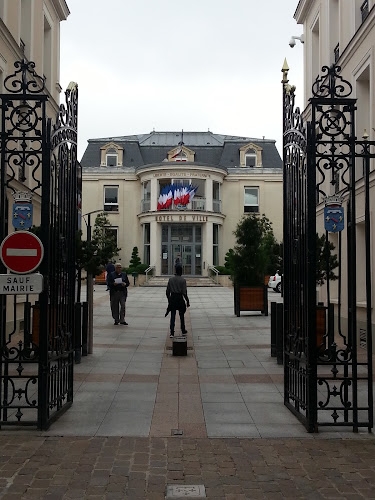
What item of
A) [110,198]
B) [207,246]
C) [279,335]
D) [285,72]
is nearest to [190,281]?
[207,246]

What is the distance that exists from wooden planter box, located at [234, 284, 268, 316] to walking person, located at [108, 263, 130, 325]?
4.49 meters

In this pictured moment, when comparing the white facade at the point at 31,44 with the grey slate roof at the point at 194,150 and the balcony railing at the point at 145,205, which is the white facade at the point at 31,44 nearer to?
the balcony railing at the point at 145,205

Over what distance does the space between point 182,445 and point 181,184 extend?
4292cm

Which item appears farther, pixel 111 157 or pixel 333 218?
pixel 111 157

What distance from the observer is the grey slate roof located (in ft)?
172

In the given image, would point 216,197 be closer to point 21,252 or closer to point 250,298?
point 250,298

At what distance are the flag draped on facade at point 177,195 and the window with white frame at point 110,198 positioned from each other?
5.46 meters

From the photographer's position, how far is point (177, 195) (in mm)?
47656

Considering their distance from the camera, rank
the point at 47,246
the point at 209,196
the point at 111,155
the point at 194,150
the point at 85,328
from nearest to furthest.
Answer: the point at 47,246, the point at 85,328, the point at 209,196, the point at 111,155, the point at 194,150

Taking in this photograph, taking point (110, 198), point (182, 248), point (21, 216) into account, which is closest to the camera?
point (21, 216)

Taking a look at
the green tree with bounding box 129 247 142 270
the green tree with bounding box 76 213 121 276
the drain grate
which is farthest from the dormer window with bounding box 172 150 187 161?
the drain grate

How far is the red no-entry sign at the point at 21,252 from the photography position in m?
6.09

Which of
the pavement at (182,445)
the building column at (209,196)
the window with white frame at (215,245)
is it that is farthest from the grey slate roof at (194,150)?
the pavement at (182,445)

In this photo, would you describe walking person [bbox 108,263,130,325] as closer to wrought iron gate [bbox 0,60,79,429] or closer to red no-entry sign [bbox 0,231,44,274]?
wrought iron gate [bbox 0,60,79,429]
